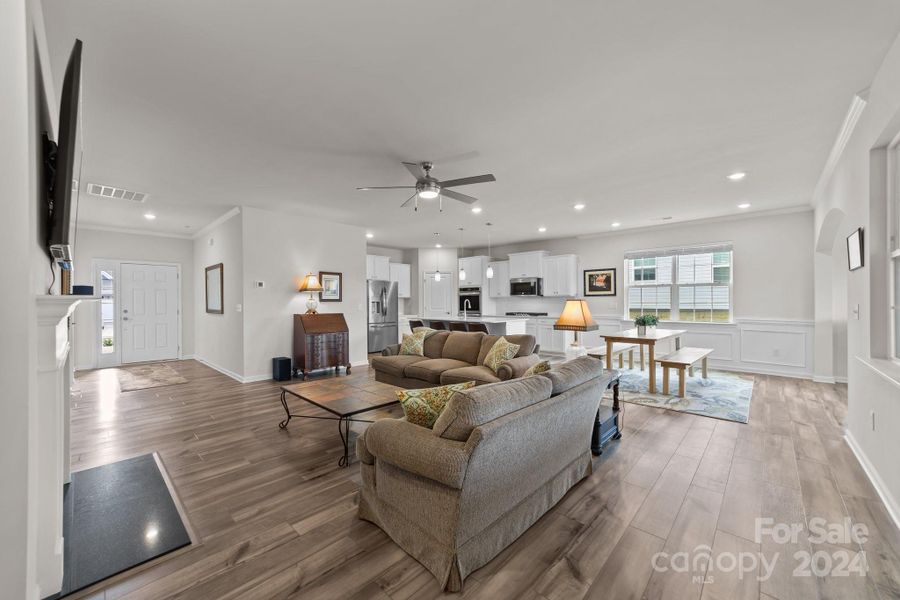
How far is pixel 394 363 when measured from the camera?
494 cm

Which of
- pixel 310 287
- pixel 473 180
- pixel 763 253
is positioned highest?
pixel 473 180

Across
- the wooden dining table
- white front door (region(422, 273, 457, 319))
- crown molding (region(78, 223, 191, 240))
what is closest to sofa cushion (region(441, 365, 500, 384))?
the wooden dining table

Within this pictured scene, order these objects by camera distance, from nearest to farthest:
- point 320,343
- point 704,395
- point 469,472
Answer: point 469,472 < point 704,395 < point 320,343

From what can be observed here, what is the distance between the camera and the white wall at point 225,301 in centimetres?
583

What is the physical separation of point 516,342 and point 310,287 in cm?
345

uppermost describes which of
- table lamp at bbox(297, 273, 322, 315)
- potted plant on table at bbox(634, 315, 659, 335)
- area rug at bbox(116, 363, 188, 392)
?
table lamp at bbox(297, 273, 322, 315)

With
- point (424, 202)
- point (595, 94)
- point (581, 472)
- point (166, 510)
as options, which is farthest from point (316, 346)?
point (595, 94)

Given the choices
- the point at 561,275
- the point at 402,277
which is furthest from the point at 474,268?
the point at 561,275

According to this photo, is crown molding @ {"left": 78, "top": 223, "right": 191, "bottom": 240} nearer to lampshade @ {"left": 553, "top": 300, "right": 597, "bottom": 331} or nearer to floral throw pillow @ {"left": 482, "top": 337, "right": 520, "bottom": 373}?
floral throw pillow @ {"left": 482, "top": 337, "right": 520, "bottom": 373}

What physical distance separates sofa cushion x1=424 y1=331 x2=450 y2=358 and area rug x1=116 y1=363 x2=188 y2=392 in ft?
12.5

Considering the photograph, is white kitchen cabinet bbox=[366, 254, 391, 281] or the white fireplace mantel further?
white kitchen cabinet bbox=[366, 254, 391, 281]

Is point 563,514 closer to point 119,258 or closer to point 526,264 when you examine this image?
point 526,264

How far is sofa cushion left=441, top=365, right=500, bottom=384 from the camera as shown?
4.03m

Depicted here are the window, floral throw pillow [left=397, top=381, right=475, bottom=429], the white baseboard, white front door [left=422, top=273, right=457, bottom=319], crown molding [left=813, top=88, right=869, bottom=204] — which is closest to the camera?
floral throw pillow [left=397, top=381, right=475, bottom=429]
